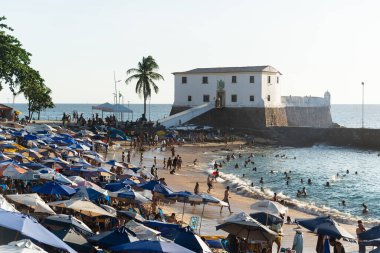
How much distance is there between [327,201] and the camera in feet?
135

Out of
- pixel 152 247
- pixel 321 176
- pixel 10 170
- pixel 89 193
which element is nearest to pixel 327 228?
pixel 152 247

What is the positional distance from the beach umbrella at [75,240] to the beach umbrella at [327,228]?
684 cm

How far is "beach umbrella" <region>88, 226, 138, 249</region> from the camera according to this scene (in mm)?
14602

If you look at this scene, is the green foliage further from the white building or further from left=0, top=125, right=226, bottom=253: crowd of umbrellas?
the white building

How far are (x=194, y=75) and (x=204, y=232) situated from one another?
65.1 m

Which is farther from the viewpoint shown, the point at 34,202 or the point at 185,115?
the point at 185,115

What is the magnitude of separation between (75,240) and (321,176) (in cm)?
4355

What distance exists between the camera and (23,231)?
1205 centimetres

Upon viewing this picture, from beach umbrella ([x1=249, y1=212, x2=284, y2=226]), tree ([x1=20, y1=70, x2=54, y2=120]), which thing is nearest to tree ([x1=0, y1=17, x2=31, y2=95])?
tree ([x1=20, y1=70, x2=54, y2=120])

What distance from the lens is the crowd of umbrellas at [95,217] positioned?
42.0ft

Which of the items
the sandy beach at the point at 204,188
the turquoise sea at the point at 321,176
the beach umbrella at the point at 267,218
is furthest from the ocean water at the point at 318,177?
the beach umbrella at the point at 267,218

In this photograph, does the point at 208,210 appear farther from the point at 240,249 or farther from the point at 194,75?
the point at 194,75

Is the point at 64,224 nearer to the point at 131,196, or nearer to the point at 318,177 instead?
the point at 131,196

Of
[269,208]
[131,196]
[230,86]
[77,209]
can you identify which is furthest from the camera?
[230,86]
